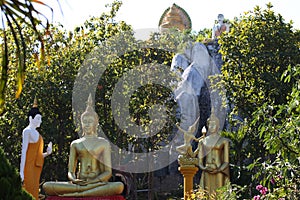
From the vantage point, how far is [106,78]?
42.9ft

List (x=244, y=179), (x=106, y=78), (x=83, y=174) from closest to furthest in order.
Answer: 1. (x=83, y=174)
2. (x=244, y=179)
3. (x=106, y=78)

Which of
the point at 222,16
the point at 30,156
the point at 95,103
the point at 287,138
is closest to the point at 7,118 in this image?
the point at 95,103

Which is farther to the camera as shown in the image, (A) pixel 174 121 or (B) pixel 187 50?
(B) pixel 187 50

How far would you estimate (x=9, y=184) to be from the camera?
315cm

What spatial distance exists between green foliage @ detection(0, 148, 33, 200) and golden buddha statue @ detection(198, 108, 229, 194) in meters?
7.14

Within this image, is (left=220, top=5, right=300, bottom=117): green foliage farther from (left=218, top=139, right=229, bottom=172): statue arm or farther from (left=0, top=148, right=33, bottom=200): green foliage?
(left=0, top=148, right=33, bottom=200): green foliage

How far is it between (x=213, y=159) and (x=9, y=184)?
742cm

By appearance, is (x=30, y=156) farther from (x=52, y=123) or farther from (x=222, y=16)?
(x=222, y=16)

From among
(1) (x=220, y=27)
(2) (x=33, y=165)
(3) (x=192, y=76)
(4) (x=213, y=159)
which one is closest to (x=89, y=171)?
(2) (x=33, y=165)

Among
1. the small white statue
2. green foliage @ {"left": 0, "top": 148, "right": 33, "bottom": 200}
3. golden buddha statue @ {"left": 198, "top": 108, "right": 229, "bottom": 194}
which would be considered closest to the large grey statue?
the small white statue

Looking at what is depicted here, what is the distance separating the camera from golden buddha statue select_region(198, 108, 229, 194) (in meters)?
10.2

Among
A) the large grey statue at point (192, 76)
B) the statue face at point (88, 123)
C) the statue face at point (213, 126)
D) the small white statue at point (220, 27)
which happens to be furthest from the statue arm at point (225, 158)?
the small white statue at point (220, 27)

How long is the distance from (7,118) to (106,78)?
6.65 ft

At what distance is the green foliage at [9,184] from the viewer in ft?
10.2
